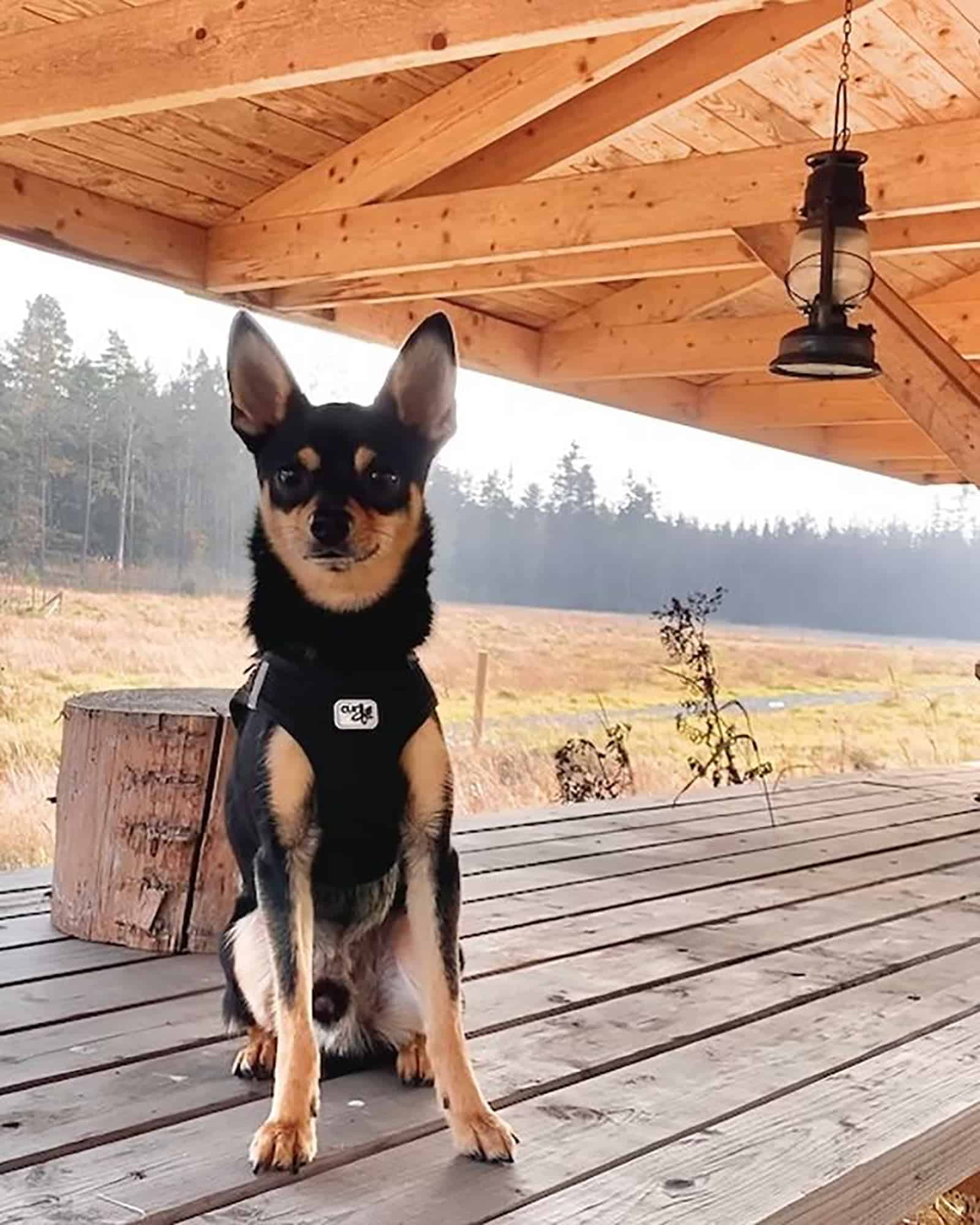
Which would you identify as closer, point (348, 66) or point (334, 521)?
point (334, 521)

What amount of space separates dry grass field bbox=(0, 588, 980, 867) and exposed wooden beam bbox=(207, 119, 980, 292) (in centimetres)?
110

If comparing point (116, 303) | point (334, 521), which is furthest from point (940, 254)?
point (334, 521)

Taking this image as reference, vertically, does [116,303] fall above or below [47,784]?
above

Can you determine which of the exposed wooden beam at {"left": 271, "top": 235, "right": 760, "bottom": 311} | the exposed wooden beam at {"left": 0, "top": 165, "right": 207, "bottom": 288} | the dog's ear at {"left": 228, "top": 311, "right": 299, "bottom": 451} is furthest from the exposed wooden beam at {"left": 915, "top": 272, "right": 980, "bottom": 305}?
the dog's ear at {"left": 228, "top": 311, "right": 299, "bottom": 451}

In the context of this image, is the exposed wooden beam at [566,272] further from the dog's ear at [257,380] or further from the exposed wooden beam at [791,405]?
the dog's ear at [257,380]

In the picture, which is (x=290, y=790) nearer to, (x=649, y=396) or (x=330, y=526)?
(x=330, y=526)

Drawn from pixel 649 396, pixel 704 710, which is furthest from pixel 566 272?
pixel 704 710

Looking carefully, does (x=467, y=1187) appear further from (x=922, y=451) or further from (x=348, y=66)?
(x=922, y=451)

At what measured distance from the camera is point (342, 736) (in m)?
1.67

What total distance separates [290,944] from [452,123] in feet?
10.1

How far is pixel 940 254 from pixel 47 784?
3937 millimetres

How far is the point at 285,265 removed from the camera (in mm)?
4379

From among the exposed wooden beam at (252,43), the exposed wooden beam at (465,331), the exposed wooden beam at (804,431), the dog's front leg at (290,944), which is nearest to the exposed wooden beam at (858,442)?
the exposed wooden beam at (804,431)

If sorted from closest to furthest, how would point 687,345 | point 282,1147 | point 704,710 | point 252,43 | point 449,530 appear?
point 282,1147 < point 252,43 < point 449,530 < point 687,345 < point 704,710
